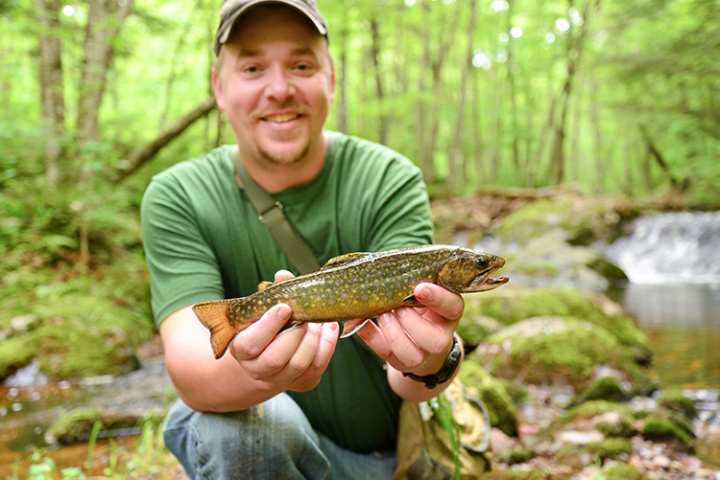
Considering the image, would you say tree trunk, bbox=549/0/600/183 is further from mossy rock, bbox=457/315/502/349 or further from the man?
the man

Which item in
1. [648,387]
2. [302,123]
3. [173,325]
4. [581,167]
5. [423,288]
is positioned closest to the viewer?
[423,288]

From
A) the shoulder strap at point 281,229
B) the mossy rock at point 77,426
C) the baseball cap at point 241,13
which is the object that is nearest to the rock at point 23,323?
the mossy rock at point 77,426

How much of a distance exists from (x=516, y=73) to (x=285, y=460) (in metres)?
35.1

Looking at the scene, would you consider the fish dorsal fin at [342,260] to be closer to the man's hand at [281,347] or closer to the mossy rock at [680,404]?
the man's hand at [281,347]

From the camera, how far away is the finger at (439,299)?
215cm

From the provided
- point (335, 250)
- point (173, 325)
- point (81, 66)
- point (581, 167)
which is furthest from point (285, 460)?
point (581, 167)

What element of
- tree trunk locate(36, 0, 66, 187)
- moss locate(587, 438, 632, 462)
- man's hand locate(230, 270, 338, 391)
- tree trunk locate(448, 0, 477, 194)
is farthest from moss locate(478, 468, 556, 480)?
tree trunk locate(448, 0, 477, 194)

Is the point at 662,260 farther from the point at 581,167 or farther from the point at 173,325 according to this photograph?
the point at 581,167

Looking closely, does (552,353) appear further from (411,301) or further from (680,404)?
(411,301)

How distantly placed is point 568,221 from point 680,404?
12964 millimetres

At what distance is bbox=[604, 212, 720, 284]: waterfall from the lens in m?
17.3

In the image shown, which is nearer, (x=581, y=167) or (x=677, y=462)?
(x=677, y=462)

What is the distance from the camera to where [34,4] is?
39.0 ft

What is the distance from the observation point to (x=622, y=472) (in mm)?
4320
